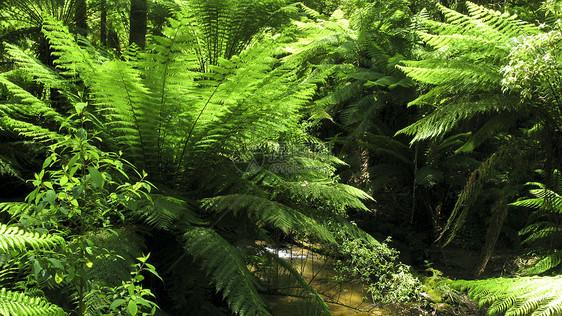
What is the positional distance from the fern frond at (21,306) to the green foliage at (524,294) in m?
2.14

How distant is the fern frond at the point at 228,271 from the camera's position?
5.34 feet

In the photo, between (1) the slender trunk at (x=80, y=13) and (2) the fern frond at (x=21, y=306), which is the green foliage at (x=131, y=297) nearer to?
(2) the fern frond at (x=21, y=306)

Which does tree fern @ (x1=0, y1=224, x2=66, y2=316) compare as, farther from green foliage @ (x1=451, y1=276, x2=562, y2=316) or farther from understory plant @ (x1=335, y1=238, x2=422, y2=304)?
green foliage @ (x1=451, y1=276, x2=562, y2=316)

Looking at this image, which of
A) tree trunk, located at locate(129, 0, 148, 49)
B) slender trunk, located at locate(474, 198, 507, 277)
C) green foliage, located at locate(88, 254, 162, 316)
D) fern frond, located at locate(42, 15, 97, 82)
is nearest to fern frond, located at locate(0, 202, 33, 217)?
green foliage, located at locate(88, 254, 162, 316)

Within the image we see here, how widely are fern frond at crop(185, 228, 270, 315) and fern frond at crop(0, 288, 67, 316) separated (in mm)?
569

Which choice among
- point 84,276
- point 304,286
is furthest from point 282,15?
point 84,276

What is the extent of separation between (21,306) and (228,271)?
0.73m

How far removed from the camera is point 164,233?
6.86 ft

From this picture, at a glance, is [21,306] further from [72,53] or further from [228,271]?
[72,53]

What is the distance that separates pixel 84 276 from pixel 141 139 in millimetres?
992

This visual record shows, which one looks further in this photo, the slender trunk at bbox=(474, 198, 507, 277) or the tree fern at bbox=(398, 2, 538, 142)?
the slender trunk at bbox=(474, 198, 507, 277)

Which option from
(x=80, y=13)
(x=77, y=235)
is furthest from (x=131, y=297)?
(x=80, y=13)

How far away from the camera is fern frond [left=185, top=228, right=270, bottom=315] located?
5.34 ft

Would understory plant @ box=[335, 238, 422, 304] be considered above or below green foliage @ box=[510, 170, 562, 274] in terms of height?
below
